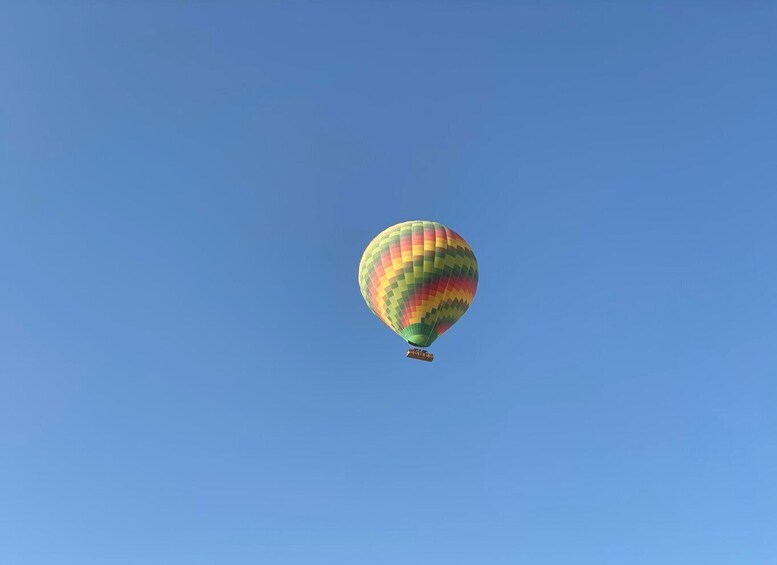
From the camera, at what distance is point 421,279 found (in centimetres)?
4328

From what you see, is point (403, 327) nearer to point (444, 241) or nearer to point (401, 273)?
point (401, 273)

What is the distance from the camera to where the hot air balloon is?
4353 cm

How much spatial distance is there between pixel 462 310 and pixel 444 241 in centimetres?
616

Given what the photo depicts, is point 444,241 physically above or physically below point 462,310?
above

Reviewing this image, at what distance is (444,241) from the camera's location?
44.2 m

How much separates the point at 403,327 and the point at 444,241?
25.1ft

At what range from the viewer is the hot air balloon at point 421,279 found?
43.5 metres

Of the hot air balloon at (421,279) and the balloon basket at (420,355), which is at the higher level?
the hot air balloon at (421,279)

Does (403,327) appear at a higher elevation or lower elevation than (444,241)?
lower

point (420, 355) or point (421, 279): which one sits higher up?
point (421, 279)

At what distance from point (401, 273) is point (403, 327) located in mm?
4508

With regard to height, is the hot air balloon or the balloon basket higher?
the hot air balloon

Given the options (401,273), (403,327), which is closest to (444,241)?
(401,273)

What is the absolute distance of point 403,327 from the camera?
45.1 meters
